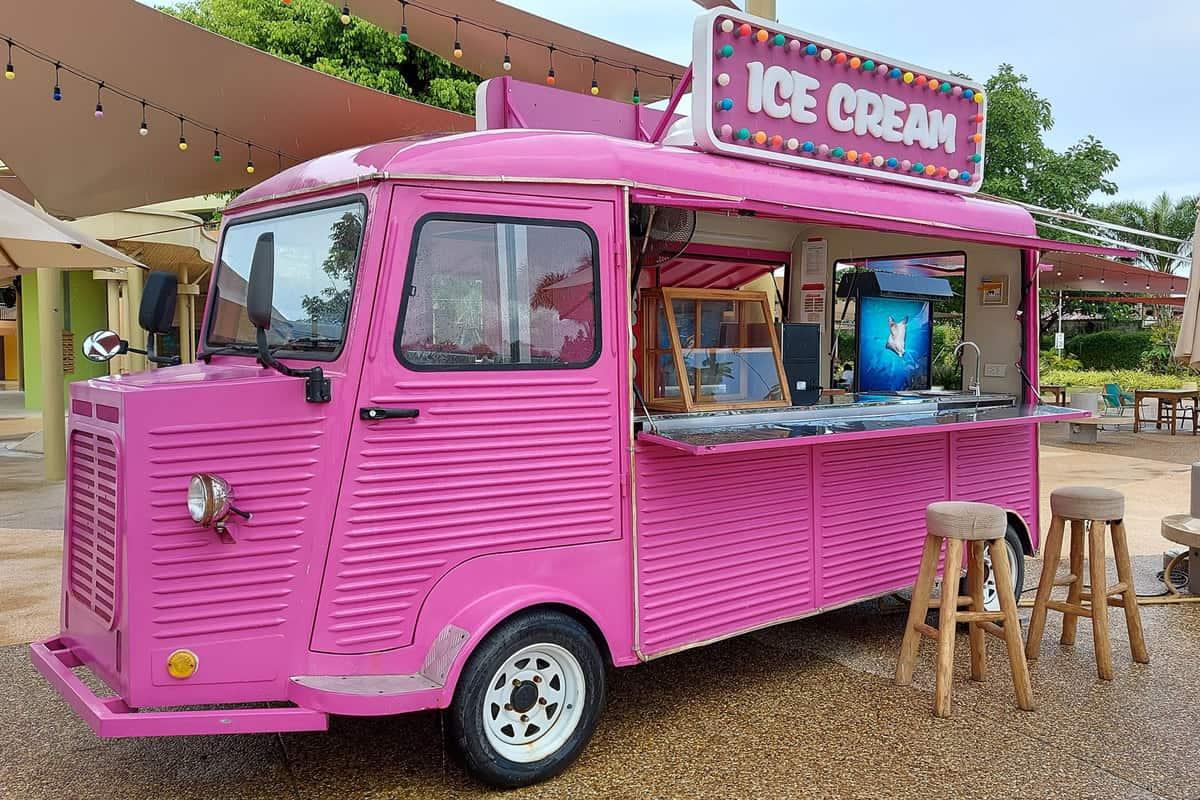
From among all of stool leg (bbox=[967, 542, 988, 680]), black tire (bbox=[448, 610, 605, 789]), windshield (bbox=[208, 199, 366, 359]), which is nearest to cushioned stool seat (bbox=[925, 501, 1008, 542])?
stool leg (bbox=[967, 542, 988, 680])

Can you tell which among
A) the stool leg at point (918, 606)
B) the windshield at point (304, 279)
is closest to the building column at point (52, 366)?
the windshield at point (304, 279)

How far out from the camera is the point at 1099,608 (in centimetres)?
474

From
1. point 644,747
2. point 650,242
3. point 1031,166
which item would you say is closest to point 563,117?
point 650,242

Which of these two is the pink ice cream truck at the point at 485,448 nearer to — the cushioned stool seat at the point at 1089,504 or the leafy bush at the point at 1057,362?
the cushioned stool seat at the point at 1089,504

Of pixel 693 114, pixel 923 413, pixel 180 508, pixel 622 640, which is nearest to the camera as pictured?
pixel 180 508

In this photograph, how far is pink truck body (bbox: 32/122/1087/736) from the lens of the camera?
311 cm

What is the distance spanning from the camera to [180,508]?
10.2ft

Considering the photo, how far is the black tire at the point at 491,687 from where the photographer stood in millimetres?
3361

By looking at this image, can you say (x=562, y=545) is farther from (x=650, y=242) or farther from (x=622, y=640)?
(x=650, y=242)

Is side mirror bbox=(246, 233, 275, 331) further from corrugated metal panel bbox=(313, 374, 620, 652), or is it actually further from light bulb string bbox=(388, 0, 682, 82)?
light bulb string bbox=(388, 0, 682, 82)

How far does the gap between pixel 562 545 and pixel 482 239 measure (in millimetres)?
1172

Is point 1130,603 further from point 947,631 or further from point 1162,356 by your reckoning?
point 1162,356

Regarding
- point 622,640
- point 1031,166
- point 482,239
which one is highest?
point 1031,166

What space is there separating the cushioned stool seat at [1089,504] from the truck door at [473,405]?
256 centimetres
